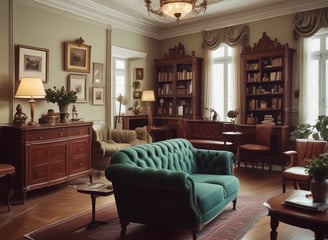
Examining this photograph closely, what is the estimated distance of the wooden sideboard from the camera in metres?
4.36

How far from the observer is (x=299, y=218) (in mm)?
2607

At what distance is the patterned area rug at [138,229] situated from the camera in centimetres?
316

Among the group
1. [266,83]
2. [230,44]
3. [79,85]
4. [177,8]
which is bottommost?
[79,85]

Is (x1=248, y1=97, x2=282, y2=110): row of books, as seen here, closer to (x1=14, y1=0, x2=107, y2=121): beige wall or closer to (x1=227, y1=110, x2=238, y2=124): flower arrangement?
(x1=227, y1=110, x2=238, y2=124): flower arrangement

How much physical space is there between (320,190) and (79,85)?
475 centimetres

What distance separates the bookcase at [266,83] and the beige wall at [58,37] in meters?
0.27

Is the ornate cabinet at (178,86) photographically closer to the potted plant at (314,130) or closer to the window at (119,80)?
the window at (119,80)

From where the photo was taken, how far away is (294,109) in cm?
634

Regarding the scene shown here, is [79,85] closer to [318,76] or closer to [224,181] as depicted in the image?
[224,181]

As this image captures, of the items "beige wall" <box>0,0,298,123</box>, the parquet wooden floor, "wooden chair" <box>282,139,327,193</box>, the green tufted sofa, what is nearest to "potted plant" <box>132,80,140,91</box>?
"beige wall" <box>0,0,298,123</box>

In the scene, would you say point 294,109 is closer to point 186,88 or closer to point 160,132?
point 186,88

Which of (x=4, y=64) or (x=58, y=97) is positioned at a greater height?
(x=4, y=64)

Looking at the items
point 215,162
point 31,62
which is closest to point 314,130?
point 215,162

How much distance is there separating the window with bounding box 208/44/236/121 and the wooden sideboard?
3.39 metres
